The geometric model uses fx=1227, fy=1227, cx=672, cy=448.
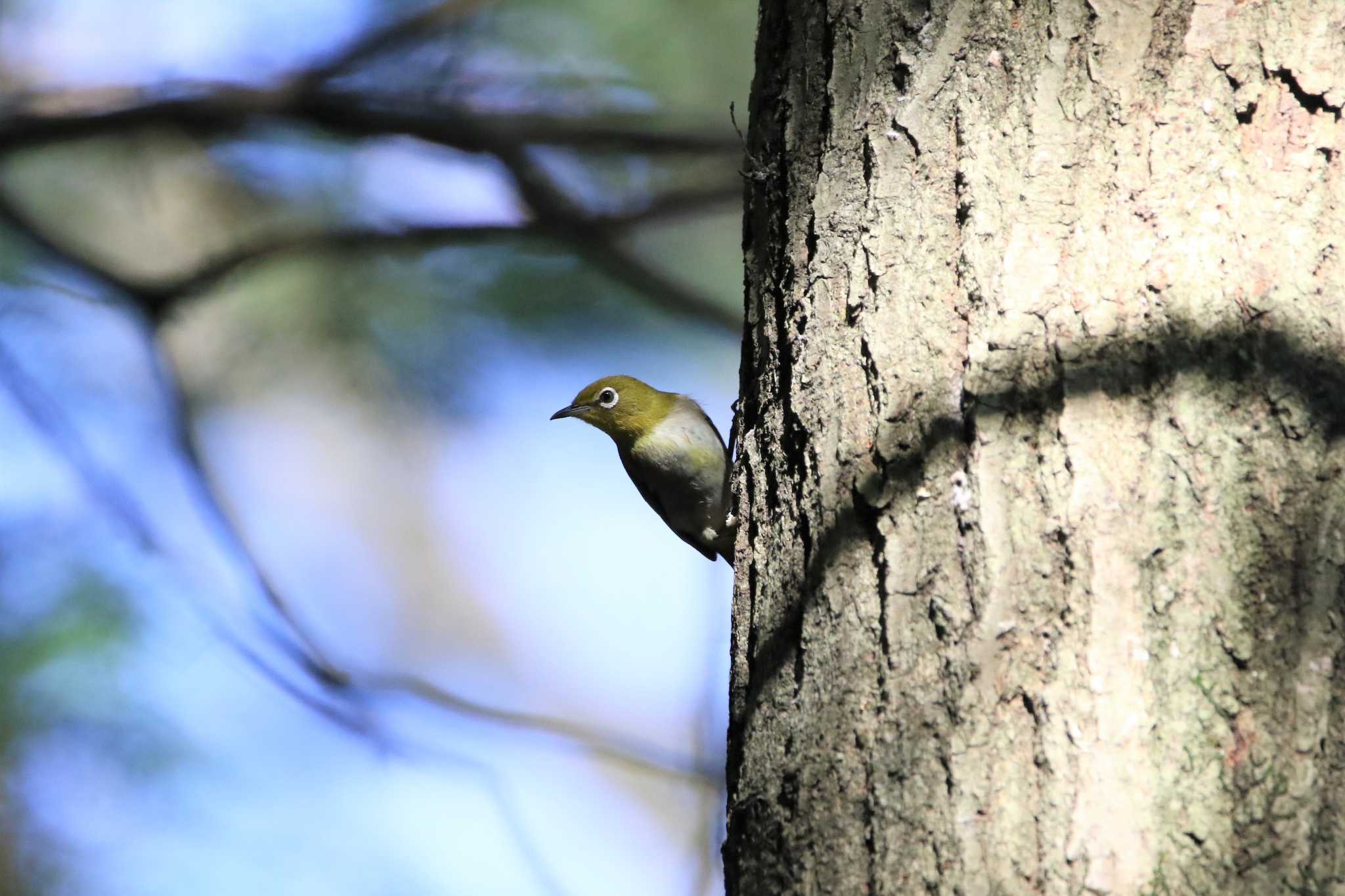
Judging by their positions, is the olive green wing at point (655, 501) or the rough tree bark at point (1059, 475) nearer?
the rough tree bark at point (1059, 475)

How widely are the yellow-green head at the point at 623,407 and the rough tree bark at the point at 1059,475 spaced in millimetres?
3397

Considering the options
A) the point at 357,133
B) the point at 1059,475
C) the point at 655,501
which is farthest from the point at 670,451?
the point at 1059,475

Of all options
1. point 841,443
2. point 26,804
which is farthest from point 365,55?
point 841,443

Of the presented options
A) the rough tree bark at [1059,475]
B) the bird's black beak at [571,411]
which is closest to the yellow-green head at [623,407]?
the bird's black beak at [571,411]

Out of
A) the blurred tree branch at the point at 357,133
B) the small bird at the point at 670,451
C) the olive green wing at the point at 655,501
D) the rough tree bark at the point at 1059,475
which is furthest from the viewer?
the olive green wing at the point at 655,501

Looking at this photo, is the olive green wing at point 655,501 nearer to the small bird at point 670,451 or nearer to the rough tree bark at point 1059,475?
the small bird at point 670,451

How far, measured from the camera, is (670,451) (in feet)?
17.5

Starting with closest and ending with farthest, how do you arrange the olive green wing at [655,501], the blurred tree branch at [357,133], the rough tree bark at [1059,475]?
1. the rough tree bark at [1059,475]
2. the blurred tree branch at [357,133]
3. the olive green wing at [655,501]

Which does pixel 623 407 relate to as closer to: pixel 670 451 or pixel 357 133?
pixel 670 451

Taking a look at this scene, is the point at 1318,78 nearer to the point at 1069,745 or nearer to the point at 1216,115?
the point at 1216,115

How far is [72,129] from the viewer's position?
536 cm

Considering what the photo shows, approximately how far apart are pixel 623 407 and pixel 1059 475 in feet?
13.0

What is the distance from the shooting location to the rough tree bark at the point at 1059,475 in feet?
4.92

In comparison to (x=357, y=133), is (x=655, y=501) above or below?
below
